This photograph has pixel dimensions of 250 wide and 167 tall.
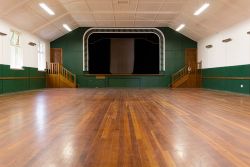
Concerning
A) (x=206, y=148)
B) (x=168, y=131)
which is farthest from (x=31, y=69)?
(x=206, y=148)

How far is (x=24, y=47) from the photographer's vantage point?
15016 mm

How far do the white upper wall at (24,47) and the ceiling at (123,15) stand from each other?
0.31 meters

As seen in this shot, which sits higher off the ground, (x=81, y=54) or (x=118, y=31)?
(x=118, y=31)

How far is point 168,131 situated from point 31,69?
1330cm

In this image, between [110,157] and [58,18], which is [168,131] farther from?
[58,18]

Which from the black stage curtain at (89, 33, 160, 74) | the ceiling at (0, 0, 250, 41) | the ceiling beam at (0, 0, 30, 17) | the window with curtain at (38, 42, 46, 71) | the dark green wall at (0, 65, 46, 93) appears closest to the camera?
the ceiling beam at (0, 0, 30, 17)

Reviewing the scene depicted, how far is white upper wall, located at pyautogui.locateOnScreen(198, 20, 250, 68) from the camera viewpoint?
12.3 meters

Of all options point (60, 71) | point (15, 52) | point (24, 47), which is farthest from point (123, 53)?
point (15, 52)

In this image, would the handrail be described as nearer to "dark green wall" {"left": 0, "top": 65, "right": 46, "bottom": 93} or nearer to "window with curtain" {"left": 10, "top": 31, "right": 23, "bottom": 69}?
"dark green wall" {"left": 0, "top": 65, "right": 46, "bottom": 93}

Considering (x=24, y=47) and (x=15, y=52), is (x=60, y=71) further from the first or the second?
(x=15, y=52)

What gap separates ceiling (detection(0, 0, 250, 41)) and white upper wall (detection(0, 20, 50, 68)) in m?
0.31

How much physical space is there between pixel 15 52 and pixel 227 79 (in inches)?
400

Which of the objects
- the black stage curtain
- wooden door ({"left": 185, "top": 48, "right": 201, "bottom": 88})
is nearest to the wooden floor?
wooden door ({"left": 185, "top": 48, "right": 201, "bottom": 88})

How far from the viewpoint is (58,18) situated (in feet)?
50.3
